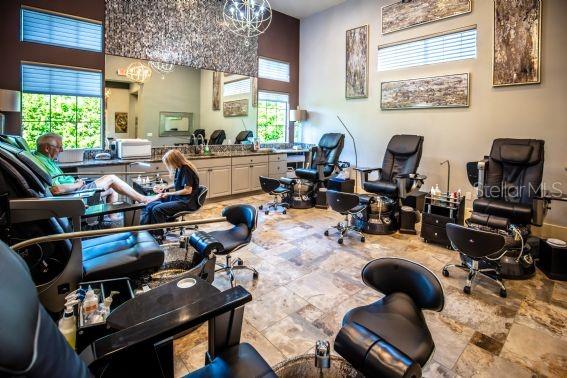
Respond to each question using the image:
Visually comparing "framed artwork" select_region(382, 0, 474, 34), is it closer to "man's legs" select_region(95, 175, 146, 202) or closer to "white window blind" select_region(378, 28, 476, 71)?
"white window blind" select_region(378, 28, 476, 71)

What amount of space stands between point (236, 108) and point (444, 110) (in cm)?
397

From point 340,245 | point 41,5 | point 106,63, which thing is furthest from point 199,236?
point 41,5

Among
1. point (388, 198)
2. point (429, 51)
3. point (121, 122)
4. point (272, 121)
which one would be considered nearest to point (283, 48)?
point (272, 121)

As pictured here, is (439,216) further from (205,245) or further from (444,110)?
(205,245)

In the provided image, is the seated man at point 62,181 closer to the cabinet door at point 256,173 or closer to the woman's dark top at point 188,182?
the woman's dark top at point 188,182

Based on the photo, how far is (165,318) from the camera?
111 centimetres

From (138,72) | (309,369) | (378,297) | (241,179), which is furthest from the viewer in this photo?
(241,179)

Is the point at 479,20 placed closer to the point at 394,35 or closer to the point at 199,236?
the point at 394,35

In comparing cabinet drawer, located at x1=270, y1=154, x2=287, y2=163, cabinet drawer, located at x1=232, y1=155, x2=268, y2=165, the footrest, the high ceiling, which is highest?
the high ceiling

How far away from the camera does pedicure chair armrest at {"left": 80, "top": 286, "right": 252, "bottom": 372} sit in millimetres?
956

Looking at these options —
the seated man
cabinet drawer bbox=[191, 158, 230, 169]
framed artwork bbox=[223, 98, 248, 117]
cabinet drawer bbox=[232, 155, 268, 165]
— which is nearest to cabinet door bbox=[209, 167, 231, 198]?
cabinet drawer bbox=[191, 158, 230, 169]

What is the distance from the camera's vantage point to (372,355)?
1.18 m

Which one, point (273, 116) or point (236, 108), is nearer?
point (236, 108)

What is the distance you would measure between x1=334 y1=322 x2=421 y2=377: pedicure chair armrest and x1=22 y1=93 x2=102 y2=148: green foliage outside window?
4.99m
